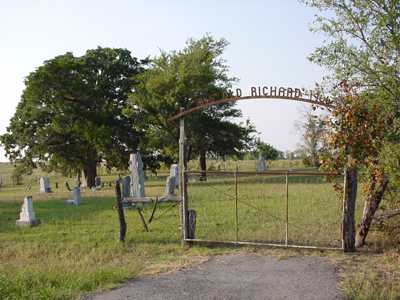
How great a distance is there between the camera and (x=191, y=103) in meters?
33.6

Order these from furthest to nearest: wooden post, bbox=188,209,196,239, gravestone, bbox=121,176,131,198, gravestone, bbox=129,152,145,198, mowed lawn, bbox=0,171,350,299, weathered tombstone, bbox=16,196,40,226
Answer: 1. gravestone, bbox=129,152,145,198
2. gravestone, bbox=121,176,131,198
3. weathered tombstone, bbox=16,196,40,226
4. wooden post, bbox=188,209,196,239
5. mowed lawn, bbox=0,171,350,299

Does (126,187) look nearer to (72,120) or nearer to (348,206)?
(348,206)

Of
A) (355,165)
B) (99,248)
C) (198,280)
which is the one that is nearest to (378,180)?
(355,165)

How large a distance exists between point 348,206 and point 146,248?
4334mm

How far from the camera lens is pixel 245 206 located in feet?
58.1

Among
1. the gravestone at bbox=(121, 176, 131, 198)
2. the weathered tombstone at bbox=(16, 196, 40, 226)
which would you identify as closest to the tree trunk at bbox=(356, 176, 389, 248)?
the weathered tombstone at bbox=(16, 196, 40, 226)

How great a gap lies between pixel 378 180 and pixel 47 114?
95.4 ft

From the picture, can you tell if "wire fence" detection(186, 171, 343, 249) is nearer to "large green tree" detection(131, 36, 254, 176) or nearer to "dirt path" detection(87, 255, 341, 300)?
"dirt path" detection(87, 255, 341, 300)

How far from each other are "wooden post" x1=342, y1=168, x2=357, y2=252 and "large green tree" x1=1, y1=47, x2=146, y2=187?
25124mm

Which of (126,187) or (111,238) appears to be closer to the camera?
(111,238)

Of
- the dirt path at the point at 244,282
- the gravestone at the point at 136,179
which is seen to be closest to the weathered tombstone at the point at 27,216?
the gravestone at the point at 136,179

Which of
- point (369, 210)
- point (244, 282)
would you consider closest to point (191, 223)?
point (244, 282)

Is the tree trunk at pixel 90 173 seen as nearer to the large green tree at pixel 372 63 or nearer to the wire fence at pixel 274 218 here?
the wire fence at pixel 274 218

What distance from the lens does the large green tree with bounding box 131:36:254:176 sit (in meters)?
33.6
